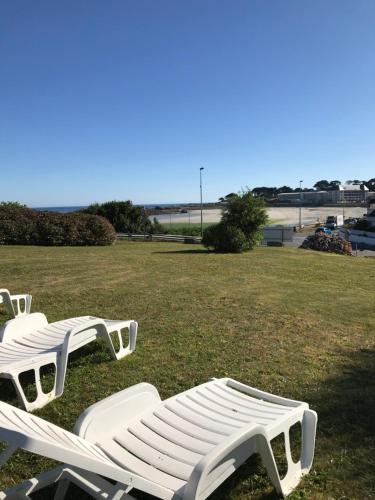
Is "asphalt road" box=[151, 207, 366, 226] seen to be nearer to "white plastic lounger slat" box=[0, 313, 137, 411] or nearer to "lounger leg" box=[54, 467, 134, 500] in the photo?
"white plastic lounger slat" box=[0, 313, 137, 411]

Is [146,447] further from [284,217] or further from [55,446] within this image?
[284,217]

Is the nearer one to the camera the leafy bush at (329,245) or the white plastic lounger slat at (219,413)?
the white plastic lounger slat at (219,413)

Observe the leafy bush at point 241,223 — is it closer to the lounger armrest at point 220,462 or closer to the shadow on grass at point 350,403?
the shadow on grass at point 350,403

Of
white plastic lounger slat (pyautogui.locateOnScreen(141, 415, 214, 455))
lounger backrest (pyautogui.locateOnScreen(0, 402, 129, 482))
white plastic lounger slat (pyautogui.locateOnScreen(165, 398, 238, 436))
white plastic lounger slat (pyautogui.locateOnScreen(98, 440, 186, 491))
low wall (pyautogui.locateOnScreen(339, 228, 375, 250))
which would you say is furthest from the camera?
low wall (pyautogui.locateOnScreen(339, 228, 375, 250))

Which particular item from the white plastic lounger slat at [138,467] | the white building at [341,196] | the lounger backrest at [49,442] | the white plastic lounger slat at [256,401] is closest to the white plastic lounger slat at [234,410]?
the white plastic lounger slat at [256,401]

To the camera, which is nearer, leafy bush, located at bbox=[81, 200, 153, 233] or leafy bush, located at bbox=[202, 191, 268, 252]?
leafy bush, located at bbox=[202, 191, 268, 252]

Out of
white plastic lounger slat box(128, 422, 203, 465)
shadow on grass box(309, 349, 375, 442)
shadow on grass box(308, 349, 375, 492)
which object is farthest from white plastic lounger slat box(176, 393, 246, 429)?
shadow on grass box(309, 349, 375, 442)

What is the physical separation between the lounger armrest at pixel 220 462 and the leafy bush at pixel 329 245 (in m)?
21.6

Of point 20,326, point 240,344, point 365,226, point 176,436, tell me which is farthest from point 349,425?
point 365,226

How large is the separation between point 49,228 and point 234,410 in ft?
57.1

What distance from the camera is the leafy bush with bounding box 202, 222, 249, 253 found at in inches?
672

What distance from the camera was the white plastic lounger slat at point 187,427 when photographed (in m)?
2.54

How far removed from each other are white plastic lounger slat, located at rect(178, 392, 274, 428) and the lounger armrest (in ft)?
0.90

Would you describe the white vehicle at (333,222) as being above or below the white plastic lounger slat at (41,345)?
below
